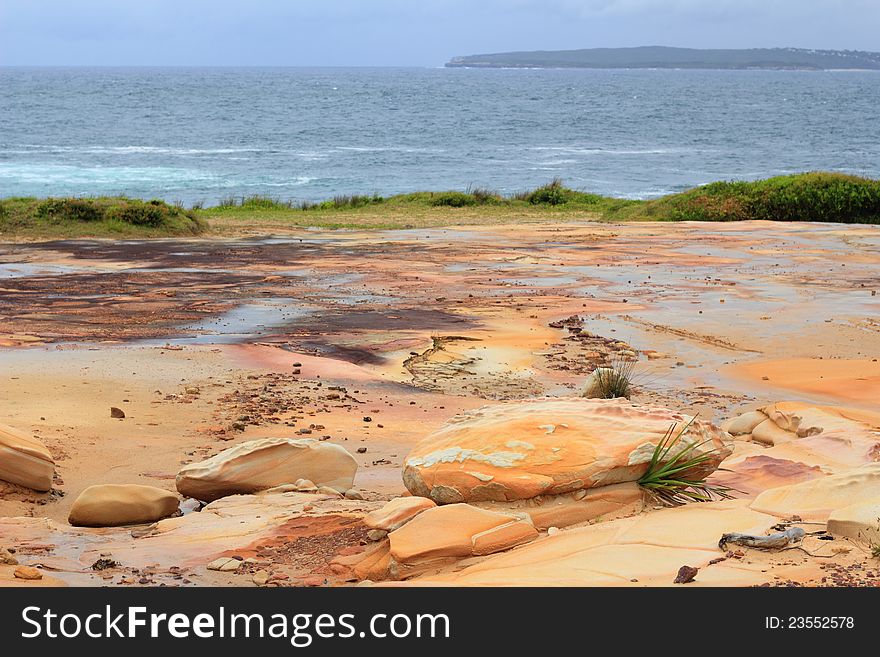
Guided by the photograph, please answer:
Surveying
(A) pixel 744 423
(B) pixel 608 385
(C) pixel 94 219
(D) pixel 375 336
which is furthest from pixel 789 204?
(A) pixel 744 423

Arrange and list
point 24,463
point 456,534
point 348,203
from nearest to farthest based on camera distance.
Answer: point 456,534, point 24,463, point 348,203

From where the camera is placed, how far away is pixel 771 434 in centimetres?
952

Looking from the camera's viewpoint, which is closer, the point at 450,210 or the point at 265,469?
the point at 265,469

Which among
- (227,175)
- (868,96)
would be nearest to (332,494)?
(227,175)

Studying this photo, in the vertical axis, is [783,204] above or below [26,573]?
below

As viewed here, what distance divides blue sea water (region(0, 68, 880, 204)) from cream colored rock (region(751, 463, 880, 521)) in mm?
42368

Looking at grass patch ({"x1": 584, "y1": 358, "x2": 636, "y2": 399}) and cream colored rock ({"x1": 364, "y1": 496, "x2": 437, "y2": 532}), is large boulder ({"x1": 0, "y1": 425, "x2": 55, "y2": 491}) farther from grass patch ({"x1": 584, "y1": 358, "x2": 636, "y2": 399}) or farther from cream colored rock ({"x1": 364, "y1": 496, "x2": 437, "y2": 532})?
grass patch ({"x1": 584, "y1": 358, "x2": 636, "y2": 399})

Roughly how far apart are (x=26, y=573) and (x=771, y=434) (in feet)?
20.4

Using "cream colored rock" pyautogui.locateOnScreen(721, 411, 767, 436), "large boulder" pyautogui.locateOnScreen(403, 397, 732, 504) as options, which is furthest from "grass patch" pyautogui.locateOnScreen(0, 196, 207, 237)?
"large boulder" pyautogui.locateOnScreen(403, 397, 732, 504)

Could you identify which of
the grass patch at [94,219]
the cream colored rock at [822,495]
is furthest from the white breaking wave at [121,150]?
the cream colored rock at [822,495]

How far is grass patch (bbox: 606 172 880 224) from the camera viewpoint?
107 ft

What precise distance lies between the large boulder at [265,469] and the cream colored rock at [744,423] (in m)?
3.66

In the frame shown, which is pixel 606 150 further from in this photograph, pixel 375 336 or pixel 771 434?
pixel 771 434

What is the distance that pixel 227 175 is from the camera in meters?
55.7
